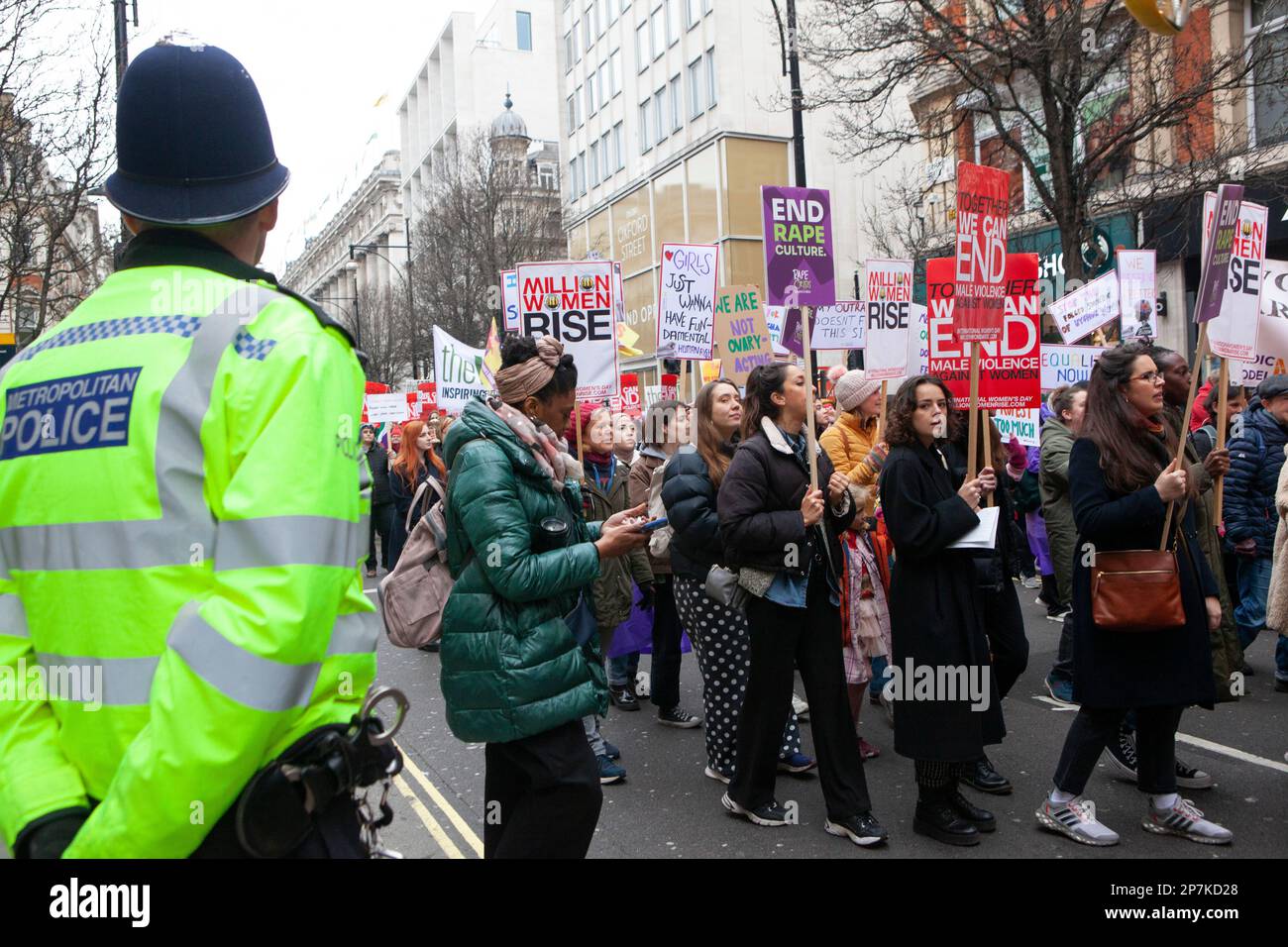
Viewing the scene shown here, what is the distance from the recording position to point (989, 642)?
5.22 metres

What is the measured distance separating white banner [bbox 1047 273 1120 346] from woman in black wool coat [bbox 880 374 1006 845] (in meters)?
6.32

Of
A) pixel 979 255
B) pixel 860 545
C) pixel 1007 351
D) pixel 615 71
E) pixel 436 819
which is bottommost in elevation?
pixel 436 819

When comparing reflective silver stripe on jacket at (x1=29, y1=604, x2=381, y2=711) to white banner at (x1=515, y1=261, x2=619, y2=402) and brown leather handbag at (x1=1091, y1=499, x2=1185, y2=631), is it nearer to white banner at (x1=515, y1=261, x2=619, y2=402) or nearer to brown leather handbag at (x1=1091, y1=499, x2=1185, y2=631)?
brown leather handbag at (x1=1091, y1=499, x2=1185, y2=631)

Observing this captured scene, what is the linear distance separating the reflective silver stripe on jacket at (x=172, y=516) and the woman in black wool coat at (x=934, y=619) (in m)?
3.55

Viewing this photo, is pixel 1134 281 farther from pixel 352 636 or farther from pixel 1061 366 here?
pixel 352 636

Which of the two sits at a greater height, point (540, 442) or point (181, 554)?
point (540, 442)

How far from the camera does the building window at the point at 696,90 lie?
35.8 m

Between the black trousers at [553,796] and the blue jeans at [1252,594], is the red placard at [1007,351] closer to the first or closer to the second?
the blue jeans at [1252,594]

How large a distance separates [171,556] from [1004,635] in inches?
175

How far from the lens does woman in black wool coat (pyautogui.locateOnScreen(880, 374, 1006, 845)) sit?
4512 mm

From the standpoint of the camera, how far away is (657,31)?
127ft

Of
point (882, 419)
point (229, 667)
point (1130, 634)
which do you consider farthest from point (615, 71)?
point (229, 667)

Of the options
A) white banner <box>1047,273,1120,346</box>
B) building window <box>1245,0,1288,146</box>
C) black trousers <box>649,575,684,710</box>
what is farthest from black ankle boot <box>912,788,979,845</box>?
building window <box>1245,0,1288,146</box>

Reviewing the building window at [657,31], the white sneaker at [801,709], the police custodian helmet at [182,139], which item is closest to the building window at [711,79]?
the building window at [657,31]
